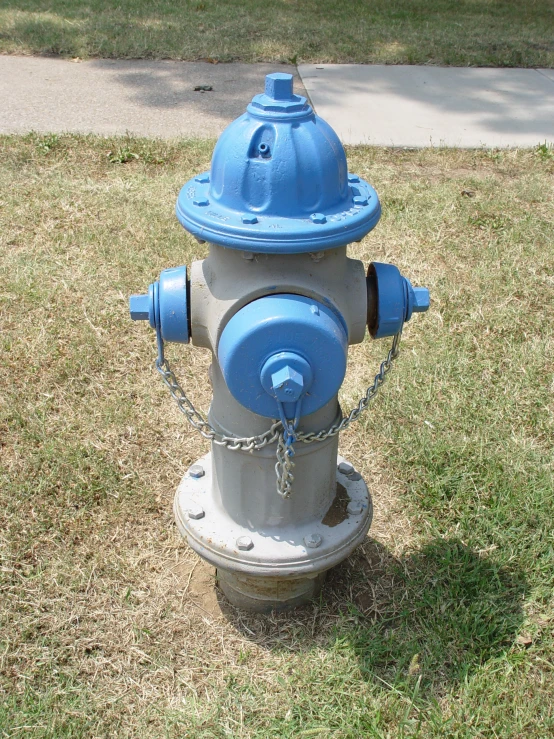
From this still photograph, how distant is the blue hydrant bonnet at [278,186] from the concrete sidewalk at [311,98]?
3819mm

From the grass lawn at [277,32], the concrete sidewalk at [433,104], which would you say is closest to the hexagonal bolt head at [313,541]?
the concrete sidewalk at [433,104]

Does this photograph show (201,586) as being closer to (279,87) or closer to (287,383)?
(287,383)

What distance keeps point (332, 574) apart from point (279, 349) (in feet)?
3.38

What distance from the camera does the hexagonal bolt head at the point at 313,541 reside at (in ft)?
6.53

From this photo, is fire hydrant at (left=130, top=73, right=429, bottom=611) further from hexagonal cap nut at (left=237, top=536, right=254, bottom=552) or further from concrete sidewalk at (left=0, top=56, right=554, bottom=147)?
concrete sidewalk at (left=0, top=56, right=554, bottom=147)

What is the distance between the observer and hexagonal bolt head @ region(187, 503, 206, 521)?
6.87 feet

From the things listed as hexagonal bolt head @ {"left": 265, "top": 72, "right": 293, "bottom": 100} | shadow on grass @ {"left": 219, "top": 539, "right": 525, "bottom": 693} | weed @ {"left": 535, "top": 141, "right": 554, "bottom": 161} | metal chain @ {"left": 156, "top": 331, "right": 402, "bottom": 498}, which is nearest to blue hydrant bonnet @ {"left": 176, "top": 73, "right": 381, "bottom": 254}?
hexagonal bolt head @ {"left": 265, "top": 72, "right": 293, "bottom": 100}

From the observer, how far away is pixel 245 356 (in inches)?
64.6

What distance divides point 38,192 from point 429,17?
5975 mm

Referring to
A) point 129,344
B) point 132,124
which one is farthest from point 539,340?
point 132,124

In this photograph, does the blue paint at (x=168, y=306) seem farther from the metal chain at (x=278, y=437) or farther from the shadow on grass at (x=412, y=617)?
the shadow on grass at (x=412, y=617)

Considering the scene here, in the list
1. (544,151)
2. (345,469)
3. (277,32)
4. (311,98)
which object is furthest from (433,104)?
(345,469)

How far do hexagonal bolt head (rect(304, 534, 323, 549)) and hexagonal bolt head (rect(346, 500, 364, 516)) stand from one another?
16cm

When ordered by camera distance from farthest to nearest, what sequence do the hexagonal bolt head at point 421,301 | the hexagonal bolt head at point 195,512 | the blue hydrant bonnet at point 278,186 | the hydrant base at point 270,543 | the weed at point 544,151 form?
the weed at point 544,151, the hexagonal bolt head at point 195,512, the hydrant base at point 270,543, the hexagonal bolt head at point 421,301, the blue hydrant bonnet at point 278,186
